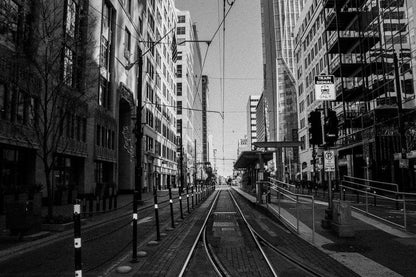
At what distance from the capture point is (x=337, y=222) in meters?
11.7

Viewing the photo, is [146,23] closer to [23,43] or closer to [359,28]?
[359,28]

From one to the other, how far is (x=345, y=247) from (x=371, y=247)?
2.17 ft

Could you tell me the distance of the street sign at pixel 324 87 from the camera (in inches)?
518

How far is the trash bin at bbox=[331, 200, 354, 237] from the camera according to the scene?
1130 centimetres

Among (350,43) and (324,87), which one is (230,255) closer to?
(324,87)

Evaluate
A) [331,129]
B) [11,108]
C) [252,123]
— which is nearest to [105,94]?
[11,108]

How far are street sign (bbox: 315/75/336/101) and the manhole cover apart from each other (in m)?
5.10

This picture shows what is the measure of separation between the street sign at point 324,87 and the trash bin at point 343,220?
3.58 meters

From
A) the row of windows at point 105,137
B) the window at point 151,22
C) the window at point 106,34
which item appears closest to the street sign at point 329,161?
the row of windows at point 105,137

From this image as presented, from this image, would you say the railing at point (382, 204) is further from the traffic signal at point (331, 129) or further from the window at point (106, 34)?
the window at point (106, 34)

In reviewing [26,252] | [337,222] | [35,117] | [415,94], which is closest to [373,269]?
[337,222]

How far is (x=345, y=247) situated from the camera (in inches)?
386

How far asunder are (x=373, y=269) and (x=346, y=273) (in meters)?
0.67

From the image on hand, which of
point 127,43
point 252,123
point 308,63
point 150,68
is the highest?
point 252,123
